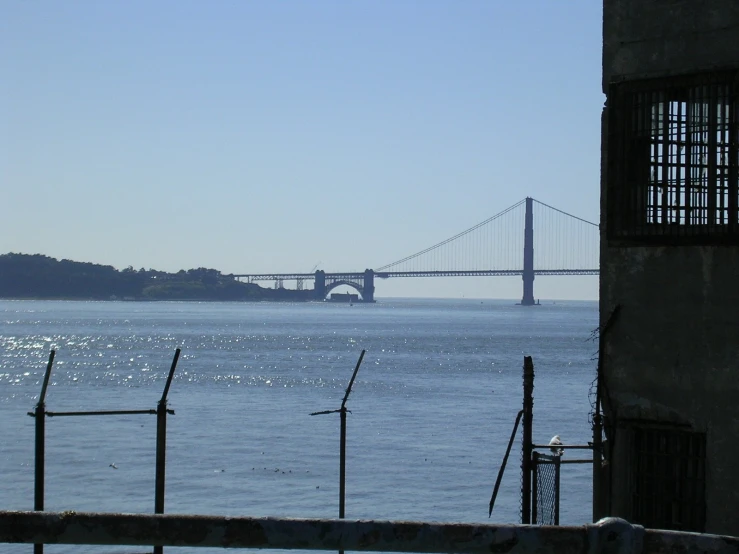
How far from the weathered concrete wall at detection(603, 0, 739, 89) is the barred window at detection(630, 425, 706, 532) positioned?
10.6 feet

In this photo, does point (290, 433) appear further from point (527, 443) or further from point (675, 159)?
point (675, 159)

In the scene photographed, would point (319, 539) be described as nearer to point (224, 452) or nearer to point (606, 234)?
point (606, 234)

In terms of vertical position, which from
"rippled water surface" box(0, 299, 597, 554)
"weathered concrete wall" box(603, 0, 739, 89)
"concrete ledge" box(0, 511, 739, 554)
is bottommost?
"rippled water surface" box(0, 299, 597, 554)

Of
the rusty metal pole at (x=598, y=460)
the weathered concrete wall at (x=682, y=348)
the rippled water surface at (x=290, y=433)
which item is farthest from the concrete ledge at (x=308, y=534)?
the rippled water surface at (x=290, y=433)

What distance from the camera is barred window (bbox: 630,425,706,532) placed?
9898 millimetres

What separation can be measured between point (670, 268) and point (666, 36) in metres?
2.06

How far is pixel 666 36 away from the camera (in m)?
10.2

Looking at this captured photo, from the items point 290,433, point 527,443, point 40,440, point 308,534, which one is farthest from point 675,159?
point 290,433

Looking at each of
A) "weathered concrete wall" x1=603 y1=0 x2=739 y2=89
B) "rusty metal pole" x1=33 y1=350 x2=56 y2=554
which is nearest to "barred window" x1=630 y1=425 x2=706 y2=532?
"weathered concrete wall" x1=603 y1=0 x2=739 y2=89

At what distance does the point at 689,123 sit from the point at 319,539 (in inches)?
290

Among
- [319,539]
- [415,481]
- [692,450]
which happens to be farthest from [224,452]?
[319,539]

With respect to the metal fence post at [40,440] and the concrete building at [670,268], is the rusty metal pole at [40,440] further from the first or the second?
the concrete building at [670,268]

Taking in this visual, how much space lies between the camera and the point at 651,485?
10297 mm

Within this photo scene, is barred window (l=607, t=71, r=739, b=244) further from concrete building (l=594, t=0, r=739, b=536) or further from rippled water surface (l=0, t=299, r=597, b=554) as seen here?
rippled water surface (l=0, t=299, r=597, b=554)
